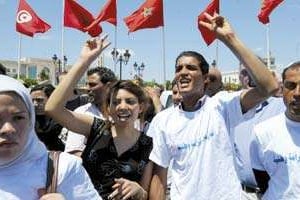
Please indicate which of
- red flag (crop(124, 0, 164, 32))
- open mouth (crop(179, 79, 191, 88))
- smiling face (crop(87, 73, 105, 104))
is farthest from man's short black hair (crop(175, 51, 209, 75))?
red flag (crop(124, 0, 164, 32))

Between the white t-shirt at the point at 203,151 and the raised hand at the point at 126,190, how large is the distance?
387mm

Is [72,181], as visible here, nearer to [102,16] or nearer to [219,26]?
[219,26]

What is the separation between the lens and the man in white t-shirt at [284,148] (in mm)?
2803

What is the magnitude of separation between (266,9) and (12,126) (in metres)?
10.2

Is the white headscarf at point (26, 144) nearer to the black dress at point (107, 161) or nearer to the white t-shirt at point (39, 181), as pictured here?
the white t-shirt at point (39, 181)

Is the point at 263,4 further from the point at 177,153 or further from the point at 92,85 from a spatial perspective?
the point at 177,153

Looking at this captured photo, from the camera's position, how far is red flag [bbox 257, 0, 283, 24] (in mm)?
11062

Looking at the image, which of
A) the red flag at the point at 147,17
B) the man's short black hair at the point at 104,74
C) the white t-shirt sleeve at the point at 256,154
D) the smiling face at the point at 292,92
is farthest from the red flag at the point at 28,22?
the smiling face at the point at 292,92

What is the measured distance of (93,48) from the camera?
3211 millimetres

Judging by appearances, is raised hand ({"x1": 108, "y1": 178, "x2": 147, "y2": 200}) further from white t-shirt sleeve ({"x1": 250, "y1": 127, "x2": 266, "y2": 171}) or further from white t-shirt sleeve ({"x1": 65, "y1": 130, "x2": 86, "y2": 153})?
white t-shirt sleeve ({"x1": 65, "y1": 130, "x2": 86, "y2": 153})

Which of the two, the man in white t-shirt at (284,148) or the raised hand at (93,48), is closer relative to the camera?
the man in white t-shirt at (284,148)

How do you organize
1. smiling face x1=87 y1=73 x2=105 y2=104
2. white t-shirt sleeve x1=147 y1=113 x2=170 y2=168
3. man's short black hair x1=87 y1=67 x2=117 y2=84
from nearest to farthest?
white t-shirt sleeve x1=147 y1=113 x2=170 y2=168 → smiling face x1=87 y1=73 x2=105 y2=104 → man's short black hair x1=87 y1=67 x2=117 y2=84

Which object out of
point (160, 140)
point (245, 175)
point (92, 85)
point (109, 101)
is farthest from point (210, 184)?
point (92, 85)

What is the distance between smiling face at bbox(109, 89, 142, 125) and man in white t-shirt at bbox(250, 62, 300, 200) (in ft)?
2.69
